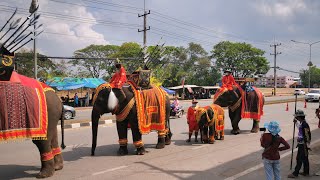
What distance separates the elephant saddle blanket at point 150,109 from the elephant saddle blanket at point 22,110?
284 centimetres

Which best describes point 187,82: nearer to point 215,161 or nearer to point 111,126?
A: point 111,126

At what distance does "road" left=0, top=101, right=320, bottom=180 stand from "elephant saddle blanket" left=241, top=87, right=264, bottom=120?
4.20ft

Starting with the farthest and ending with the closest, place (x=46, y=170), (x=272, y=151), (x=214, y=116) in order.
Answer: (x=214, y=116), (x=46, y=170), (x=272, y=151)

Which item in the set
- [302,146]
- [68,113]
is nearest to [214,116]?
[302,146]

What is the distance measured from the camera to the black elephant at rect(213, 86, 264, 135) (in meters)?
12.6


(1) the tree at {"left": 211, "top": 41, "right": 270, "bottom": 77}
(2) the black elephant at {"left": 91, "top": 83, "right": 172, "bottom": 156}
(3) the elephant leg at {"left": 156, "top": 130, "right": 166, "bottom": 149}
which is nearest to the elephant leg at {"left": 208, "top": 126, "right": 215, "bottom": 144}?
(3) the elephant leg at {"left": 156, "top": 130, "right": 166, "bottom": 149}

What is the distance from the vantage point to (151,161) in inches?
330

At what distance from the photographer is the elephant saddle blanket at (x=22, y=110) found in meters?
6.22

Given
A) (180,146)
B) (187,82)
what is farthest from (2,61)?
(187,82)

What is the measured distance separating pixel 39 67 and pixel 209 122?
129 ft

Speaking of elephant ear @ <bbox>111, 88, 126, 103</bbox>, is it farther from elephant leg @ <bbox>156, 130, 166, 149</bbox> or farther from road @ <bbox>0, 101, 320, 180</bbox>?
elephant leg @ <bbox>156, 130, 166, 149</bbox>

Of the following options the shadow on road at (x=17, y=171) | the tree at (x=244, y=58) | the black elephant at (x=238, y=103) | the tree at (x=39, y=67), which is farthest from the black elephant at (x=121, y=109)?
the tree at (x=244, y=58)

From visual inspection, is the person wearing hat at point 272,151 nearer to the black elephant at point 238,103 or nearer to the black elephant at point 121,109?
the black elephant at point 121,109

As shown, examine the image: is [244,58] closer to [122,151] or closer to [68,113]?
[68,113]
